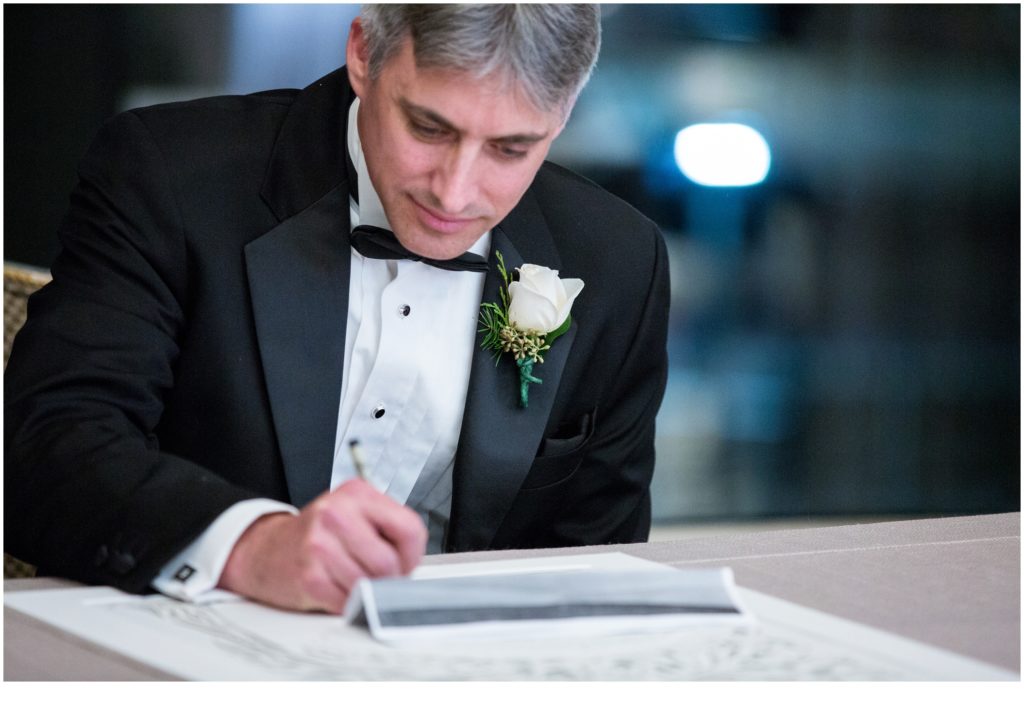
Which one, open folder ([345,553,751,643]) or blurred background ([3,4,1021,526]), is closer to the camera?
open folder ([345,553,751,643])

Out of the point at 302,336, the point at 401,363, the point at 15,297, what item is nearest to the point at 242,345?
the point at 302,336

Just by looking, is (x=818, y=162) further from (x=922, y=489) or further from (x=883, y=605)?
(x=883, y=605)

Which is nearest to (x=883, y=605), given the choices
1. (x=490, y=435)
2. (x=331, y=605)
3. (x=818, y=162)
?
(x=331, y=605)

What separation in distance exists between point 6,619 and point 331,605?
29 cm

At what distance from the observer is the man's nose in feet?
5.68

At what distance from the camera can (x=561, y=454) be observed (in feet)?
6.99

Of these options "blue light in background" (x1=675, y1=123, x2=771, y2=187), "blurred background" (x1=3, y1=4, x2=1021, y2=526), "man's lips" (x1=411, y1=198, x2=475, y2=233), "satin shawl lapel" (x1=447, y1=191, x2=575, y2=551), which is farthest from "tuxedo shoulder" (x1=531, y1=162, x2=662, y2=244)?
"blue light in background" (x1=675, y1=123, x2=771, y2=187)

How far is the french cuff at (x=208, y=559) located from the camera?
1318mm

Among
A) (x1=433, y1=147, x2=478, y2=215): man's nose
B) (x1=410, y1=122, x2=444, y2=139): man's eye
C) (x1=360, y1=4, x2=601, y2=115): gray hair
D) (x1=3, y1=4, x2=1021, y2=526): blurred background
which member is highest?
(x1=360, y1=4, x2=601, y2=115): gray hair

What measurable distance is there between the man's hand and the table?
205 millimetres

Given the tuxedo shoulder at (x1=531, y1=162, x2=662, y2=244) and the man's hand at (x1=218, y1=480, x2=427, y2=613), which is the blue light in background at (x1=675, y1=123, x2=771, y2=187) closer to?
the tuxedo shoulder at (x1=531, y1=162, x2=662, y2=244)

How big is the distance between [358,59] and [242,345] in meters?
0.44

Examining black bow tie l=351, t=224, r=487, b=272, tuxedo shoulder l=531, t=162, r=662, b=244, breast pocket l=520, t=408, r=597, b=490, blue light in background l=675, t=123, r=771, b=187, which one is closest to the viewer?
black bow tie l=351, t=224, r=487, b=272

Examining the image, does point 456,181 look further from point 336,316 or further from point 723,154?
point 723,154
